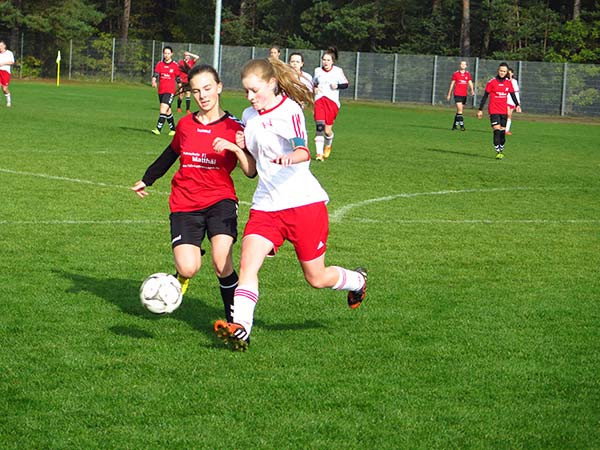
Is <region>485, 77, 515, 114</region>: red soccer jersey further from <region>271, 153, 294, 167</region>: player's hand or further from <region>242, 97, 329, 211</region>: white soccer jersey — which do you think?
<region>271, 153, 294, 167</region>: player's hand

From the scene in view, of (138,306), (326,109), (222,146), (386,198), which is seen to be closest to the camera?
(222,146)

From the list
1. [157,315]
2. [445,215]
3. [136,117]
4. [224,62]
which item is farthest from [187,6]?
[157,315]

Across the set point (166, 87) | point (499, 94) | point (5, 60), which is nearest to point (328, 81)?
point (499, 94)

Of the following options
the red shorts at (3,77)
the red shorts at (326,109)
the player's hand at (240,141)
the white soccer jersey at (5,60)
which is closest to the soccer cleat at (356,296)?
the player's hand at (240,141)

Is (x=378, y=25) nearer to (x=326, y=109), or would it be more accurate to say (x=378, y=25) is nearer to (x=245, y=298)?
(x=326, y=109)

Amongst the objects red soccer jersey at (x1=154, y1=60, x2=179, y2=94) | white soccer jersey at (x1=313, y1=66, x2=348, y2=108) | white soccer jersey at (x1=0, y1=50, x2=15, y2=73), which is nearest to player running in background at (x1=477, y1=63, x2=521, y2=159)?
white soccer jersey at (x1=313, y1=66, x2=348, y2=108)

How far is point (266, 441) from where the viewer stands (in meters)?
4.86

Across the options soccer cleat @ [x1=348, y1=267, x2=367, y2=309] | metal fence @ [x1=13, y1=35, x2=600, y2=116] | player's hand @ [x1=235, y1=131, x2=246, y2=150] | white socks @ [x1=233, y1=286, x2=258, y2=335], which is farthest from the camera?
metal fence @ [x1=13, y1=35, x2=600, y2=116]

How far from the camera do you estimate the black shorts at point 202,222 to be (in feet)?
22.9

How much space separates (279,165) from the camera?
6.47m

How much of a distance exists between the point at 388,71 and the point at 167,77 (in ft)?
100

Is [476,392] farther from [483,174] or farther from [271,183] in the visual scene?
[483,174]

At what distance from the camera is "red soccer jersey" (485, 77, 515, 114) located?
23328mm

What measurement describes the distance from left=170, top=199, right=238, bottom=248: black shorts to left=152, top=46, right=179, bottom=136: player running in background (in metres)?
17.2
